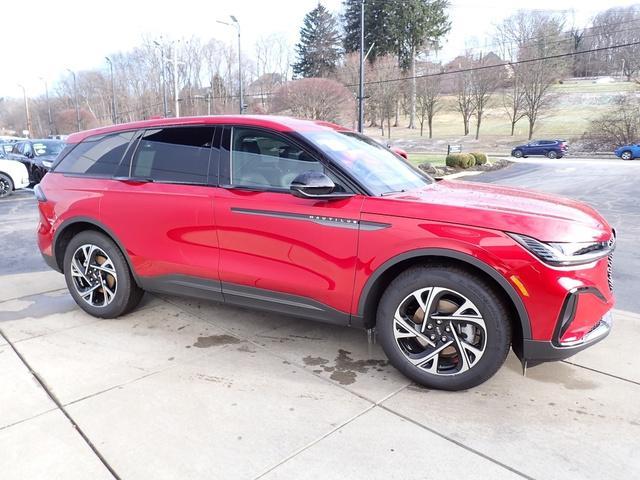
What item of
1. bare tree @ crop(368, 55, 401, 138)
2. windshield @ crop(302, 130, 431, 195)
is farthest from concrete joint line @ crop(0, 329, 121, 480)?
bare tree @ crop(368, 55, 401, 138)

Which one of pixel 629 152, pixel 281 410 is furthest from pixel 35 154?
pixel 629 152

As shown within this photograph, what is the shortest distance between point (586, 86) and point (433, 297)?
260 feet

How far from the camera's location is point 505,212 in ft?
9.16

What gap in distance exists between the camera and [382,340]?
3.13 metres

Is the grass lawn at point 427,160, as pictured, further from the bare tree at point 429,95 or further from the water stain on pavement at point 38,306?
the water stain on pavement at point 38,306

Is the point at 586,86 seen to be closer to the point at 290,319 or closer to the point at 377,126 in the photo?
the point at 377,126

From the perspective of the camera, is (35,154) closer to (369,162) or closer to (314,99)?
(369,162)

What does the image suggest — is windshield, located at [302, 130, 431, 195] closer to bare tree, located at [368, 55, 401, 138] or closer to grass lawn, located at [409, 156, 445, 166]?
grass lawn, located at [409, 156, 445, 166]

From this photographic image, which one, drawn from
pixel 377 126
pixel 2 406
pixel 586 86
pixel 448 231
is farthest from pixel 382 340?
pixel 586 86

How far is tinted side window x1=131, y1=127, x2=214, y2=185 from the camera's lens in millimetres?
3706

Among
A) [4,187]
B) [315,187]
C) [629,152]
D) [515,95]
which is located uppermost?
[515,95]

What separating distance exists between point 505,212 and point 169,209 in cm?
242

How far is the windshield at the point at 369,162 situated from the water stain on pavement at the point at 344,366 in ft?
3.93

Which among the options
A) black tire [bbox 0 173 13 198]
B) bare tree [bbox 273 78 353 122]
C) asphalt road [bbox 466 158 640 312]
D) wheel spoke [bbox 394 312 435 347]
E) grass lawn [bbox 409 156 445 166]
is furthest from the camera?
bare tree [bbox 273 78 353 122]
